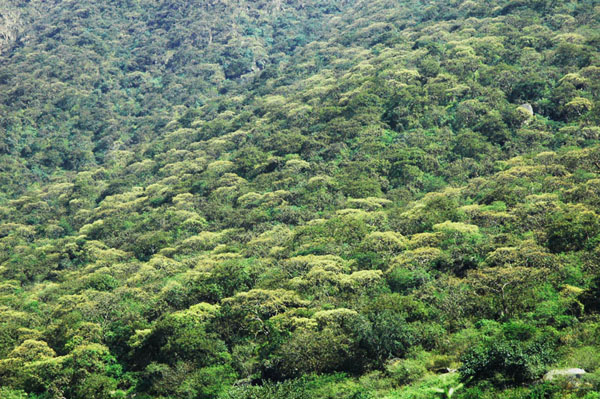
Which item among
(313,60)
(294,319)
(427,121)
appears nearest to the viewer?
(294,319)

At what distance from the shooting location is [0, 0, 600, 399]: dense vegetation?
109 feet

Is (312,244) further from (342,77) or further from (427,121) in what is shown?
(342,77)

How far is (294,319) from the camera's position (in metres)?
37.4

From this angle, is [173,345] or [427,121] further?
[427,121]

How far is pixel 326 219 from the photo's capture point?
198 ft

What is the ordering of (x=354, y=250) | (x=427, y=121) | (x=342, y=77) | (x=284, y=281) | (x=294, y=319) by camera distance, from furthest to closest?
(x=342, y=77)
(x=427, y=121)
(x=354, y=250)
(x=284, y=281)
(x=294, y=319)

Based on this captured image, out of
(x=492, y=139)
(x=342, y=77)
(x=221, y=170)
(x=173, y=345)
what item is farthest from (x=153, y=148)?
(x=173, y=345)

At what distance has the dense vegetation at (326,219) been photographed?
33.2m

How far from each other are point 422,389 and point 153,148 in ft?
327

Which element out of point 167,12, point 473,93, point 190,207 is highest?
point 167,12

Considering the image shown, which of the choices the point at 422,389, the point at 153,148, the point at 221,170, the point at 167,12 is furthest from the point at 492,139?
the point at 167,12

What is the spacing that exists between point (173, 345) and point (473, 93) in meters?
65.6

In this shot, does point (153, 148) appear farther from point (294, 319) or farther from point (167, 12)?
point (167, 12)

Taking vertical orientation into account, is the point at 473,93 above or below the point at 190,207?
above
